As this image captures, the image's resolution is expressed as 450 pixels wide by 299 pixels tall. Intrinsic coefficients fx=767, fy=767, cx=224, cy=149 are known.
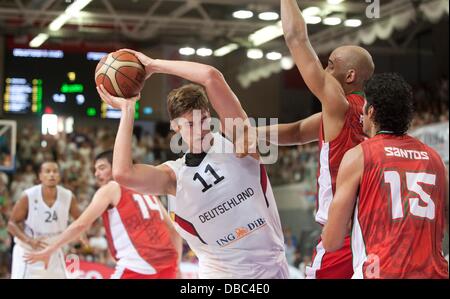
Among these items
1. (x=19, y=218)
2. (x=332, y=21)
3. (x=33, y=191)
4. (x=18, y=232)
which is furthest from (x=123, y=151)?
(x=332, y=21)

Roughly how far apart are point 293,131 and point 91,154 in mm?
11353

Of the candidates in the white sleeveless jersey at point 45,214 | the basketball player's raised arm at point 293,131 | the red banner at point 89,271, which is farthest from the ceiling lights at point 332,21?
the basketball player's raised arm at point 293,131

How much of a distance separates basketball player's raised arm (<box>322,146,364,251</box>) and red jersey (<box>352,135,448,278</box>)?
3 cm

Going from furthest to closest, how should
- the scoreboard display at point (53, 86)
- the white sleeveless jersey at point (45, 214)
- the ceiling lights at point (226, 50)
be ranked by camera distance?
the ceiling lights at point (226, 50) < the scoreboard display at point (53, 86) < the white sleeveless jersey at point (45, 214)

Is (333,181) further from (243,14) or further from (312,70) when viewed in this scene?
(243,14)

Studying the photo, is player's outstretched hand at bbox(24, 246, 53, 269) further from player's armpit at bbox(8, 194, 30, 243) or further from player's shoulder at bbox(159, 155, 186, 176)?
player's shoulder at bbox(159, 155, 186, 176)

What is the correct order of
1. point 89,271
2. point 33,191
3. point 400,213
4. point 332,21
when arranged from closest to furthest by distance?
point 400,213 → point 33,191 → point 89,271 → point 332,21

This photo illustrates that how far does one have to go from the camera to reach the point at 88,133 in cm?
1599

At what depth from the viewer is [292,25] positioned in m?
4.16

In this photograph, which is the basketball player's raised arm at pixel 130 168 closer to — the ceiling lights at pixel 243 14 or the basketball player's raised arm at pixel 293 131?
the basketball player's raised arm at pixel 293 131

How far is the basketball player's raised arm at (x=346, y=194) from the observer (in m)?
3.45

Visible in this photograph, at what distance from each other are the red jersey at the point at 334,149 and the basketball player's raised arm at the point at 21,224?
14.2 feet

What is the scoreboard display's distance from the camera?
1390 centimetres

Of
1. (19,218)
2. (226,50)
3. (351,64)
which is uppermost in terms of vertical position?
(226,50)
